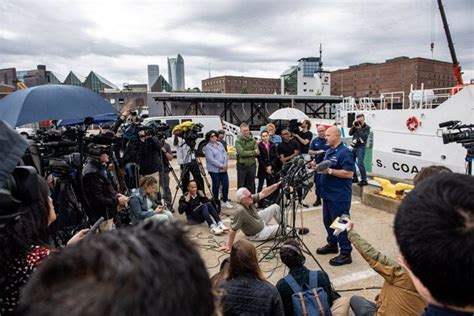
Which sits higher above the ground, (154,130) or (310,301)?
(154,130)

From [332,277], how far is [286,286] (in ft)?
5.54

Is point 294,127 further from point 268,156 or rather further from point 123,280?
point 123,280

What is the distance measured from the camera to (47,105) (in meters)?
4.25

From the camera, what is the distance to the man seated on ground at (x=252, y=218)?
15.7ft

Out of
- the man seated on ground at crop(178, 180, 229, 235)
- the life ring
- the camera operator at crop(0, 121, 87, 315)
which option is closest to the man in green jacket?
the man seated on ground at crop(178, 180, 229, 235)

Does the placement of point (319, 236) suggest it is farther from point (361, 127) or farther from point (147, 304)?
point (147, 304)

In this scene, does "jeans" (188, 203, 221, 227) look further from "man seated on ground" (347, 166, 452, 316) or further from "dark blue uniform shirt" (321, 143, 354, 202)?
"man seated on ground" (347, 166, 452, 316)

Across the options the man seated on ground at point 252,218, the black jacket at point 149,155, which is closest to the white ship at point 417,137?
the man seated on ground at point 252,218

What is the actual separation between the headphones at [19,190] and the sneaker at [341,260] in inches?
163

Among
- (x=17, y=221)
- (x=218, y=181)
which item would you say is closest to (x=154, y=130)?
(x=218, y=181)

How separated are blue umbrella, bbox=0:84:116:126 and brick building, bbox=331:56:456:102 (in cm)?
7045

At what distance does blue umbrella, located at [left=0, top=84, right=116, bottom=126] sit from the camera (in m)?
4.04

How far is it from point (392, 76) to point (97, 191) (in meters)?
80.2

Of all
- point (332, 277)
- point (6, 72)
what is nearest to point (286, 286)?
point (332, 277)
